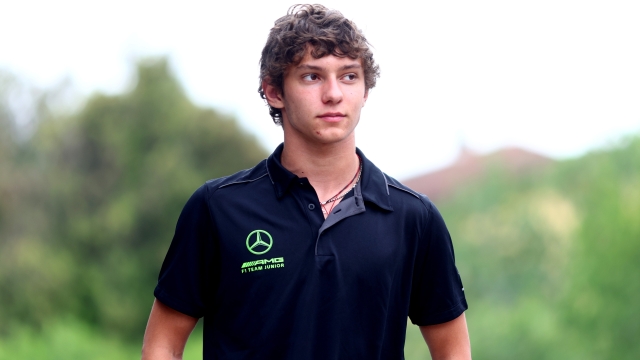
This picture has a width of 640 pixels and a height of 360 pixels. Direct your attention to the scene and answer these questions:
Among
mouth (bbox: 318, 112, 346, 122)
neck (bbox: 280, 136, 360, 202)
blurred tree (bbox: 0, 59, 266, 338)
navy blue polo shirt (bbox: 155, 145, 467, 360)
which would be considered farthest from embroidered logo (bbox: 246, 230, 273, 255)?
blurred tree (bbox: 0, 59, 266, 338)

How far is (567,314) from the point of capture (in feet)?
117

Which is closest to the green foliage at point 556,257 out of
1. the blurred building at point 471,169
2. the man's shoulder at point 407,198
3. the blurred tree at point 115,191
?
the blurred building at point 471,169

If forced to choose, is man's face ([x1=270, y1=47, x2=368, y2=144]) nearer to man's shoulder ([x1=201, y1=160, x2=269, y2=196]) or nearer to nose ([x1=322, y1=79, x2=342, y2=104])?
nose ([x1=322, y1=79, x2=342, y2=104])

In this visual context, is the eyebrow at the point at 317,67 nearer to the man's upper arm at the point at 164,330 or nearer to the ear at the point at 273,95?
the ear at the point at 273,95

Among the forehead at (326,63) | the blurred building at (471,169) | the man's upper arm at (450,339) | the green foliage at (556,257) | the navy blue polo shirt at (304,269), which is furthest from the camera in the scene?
the blurred building at (471,169)

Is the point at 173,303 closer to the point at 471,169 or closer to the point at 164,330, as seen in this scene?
the point at 164,330

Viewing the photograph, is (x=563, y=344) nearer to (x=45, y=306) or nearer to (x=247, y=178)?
(x=45, y=306)

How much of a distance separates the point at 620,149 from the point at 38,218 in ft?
74.4

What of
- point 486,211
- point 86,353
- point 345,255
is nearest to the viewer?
point 345,255

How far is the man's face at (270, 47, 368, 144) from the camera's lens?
280 centimetres

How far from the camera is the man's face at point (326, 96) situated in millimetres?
2799

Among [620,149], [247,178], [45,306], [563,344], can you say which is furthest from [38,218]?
[247,178]

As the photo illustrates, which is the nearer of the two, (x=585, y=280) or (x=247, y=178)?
(x=247, y=178)

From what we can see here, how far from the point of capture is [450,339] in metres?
2.93
